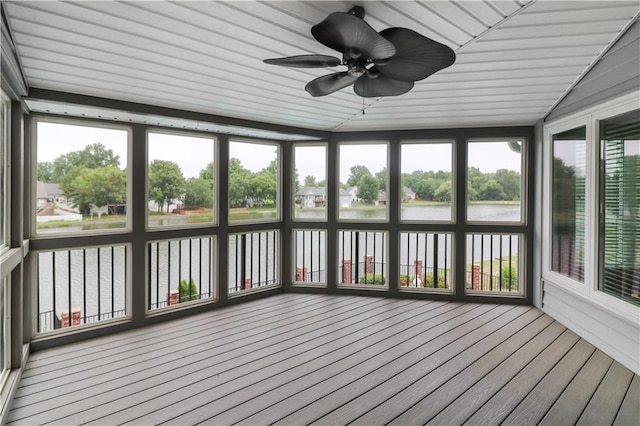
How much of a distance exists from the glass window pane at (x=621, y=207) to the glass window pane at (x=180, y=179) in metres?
4.82

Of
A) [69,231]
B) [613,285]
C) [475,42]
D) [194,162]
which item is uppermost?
[475,42]

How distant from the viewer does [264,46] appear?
2.95 meters

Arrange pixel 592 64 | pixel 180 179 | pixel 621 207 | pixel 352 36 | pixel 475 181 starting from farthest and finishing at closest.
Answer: pixel 475 181 → pixel 180 179 → pixel 592 64 → pixel 621 207 → pixel 352 36

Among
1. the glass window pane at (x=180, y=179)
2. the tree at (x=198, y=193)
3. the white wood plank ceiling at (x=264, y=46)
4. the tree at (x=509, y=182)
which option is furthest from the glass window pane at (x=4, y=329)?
the tree at (x=509, y=182)

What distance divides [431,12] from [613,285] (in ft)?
10.7

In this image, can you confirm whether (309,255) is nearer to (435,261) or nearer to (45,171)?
(435,261)

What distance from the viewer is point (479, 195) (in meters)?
5.28

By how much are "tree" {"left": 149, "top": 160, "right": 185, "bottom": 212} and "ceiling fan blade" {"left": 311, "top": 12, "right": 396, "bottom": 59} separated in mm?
3227

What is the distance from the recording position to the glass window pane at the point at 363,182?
18.4ft

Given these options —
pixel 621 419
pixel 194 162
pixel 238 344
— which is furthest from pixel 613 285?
pixel 194 162

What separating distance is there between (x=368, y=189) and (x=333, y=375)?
3243 millimetres

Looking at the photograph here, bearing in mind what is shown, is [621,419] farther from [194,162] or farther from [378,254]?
[194,162]

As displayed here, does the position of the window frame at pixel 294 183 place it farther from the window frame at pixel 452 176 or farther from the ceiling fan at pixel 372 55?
the ceiling fan at pixel 372 55

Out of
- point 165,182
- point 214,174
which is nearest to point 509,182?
point 214,174
